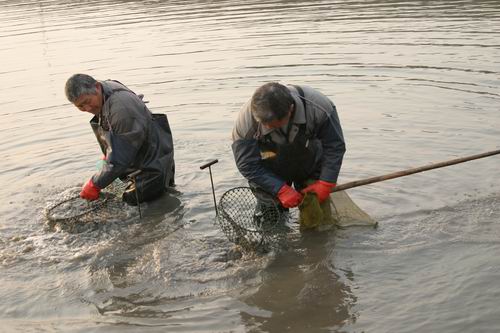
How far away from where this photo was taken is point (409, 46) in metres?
13.6

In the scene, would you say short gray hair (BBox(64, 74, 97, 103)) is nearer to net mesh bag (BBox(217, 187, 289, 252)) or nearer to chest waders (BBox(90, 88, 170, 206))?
chest waders (BBox(90, 88, 170, 206))

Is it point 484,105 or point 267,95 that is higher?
point 267,95

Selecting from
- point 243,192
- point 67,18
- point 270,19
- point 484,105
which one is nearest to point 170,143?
point 243,192

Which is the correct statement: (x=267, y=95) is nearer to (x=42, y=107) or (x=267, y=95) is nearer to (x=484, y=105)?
(x=484, y=105)

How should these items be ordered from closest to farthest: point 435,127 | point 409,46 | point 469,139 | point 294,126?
point 294,126 < point 469,139 < point 435,127 < point 409,46

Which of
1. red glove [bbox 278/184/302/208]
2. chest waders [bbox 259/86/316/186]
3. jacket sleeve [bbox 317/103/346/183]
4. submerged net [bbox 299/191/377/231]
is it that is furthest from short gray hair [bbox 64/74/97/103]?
submerged net [bbox 299/191/377/231]

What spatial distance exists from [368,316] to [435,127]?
4.89 m

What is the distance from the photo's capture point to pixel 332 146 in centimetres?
541

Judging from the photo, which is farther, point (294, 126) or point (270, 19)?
point (270, 19)

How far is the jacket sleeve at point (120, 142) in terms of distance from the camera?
6207mm

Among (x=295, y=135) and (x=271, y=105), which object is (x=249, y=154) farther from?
(x=271, y=105)

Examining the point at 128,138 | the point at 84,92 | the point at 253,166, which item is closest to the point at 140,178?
the point at 128,138

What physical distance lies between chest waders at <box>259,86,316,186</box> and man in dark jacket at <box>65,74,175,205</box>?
1592 mm

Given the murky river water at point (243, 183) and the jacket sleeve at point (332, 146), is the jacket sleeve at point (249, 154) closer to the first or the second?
the jacket sleeve at point (332, 146)
